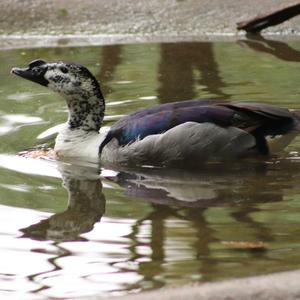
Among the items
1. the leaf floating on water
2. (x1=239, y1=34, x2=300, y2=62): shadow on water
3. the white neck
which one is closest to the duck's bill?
the white neck

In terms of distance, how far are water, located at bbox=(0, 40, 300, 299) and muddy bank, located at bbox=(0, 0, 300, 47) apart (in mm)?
2403

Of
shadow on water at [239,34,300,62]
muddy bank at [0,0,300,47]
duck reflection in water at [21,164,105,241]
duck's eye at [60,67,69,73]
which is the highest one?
muddy bank at [0,0,300,47]

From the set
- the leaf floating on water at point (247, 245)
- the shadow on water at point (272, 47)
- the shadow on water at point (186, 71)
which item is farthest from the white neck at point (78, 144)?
the shadow on water at point (272, 47)

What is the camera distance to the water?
184 inches

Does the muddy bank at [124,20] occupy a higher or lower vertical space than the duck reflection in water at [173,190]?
higher

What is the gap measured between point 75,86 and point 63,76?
11 centimetres

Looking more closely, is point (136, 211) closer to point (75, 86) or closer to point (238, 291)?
point (75, 86)

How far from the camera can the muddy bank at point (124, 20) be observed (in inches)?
464

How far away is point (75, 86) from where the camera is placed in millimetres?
7469

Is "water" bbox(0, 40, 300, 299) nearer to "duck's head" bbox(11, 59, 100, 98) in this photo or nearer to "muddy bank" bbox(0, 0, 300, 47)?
"duck's head" bbox(11, 59, 100, 98)

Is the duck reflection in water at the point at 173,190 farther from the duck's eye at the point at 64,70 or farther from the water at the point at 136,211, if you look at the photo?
the duck's eye at the point at 64,70

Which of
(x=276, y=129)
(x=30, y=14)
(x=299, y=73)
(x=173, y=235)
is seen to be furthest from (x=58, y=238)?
(x=30, y=14)

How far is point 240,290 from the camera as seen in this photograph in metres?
3.71

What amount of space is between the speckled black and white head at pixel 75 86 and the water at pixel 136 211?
0.37m
